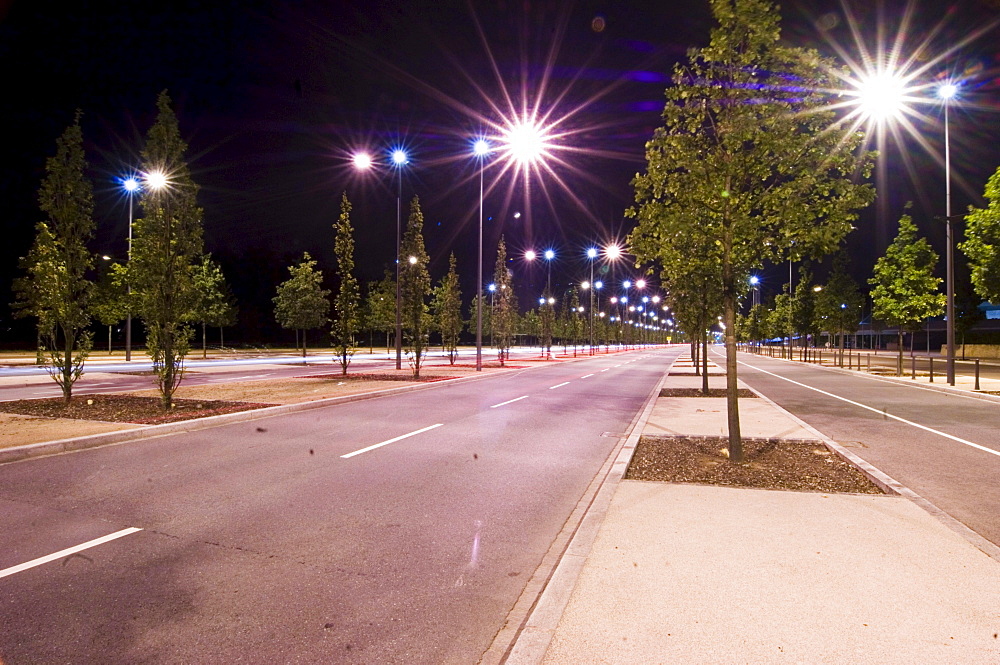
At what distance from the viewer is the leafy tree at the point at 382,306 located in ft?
216

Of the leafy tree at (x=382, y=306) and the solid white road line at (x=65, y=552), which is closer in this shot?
the solid white road line at (x=65, y=552)

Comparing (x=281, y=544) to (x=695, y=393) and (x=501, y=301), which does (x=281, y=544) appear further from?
(x=501, y=301)

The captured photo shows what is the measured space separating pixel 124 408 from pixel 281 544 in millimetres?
10299

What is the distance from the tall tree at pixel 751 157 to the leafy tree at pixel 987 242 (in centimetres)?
1509

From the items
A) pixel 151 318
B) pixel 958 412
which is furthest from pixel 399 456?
pixel 958 412

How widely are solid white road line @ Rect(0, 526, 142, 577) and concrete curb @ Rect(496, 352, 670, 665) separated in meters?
3.70

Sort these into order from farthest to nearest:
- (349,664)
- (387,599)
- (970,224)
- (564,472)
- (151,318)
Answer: (970,224), (151,318), (564,472), (387,599), (349,664)

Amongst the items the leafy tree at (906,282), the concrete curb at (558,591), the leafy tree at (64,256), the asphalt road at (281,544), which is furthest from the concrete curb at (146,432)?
the leafy tree at (906,282)

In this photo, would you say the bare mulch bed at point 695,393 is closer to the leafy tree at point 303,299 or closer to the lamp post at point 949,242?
the lamp post at point 949,242

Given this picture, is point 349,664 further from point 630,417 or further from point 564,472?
point 630,417

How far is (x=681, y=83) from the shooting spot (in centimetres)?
801

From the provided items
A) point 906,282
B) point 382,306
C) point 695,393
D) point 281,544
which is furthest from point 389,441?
point 382,306

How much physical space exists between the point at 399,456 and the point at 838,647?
626 cm

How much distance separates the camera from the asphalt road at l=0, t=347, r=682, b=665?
3.29 m
